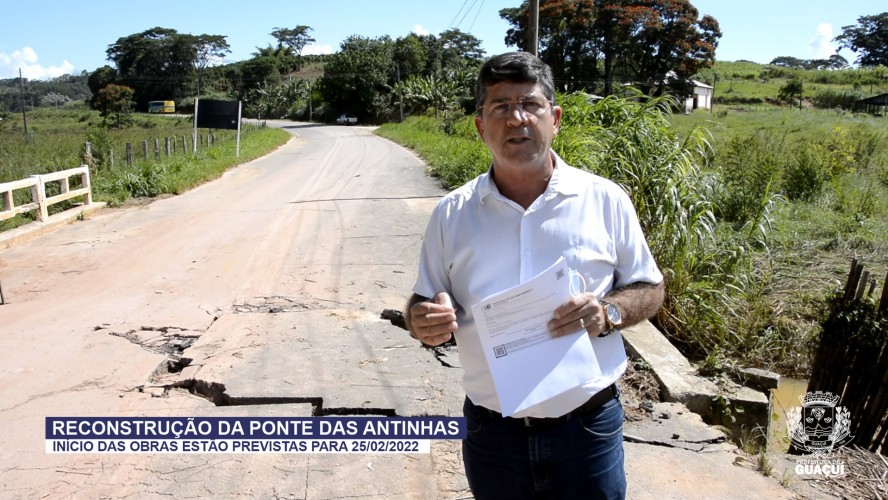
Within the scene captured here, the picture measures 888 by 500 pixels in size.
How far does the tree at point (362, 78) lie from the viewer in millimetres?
55438

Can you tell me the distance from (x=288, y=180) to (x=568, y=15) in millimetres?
25891

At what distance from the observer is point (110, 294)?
256 inches

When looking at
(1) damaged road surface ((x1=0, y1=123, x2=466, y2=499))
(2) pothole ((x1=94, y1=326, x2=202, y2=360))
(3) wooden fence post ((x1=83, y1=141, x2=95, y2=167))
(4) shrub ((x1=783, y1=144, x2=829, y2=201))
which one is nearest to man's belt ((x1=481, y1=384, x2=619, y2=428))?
(1) damaged road surface ((x1=0, y1=123, x2=466, y2=499))

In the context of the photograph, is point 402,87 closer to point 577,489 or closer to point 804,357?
point 804,357

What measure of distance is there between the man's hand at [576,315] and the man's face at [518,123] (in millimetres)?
404

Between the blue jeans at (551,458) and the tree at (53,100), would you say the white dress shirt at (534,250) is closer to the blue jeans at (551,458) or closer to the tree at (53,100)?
the blue jeans at (551,458)

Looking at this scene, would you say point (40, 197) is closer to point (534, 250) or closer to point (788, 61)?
point (534, 250)

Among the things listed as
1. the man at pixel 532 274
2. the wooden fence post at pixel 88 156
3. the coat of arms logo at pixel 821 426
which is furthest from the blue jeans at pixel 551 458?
the wooden fence post at pixel 88 156

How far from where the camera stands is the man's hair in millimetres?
1744

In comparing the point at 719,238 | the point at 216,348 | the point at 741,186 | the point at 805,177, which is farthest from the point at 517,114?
the point at 805,177

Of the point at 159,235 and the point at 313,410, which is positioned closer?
the point at 313,410

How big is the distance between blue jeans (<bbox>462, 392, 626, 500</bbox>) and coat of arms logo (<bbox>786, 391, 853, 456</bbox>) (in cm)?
277

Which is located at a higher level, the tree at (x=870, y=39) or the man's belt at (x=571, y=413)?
the tree at (x=870, y=39)

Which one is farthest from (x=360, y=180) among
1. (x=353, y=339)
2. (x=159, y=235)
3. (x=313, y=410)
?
(x=313, y=410)
